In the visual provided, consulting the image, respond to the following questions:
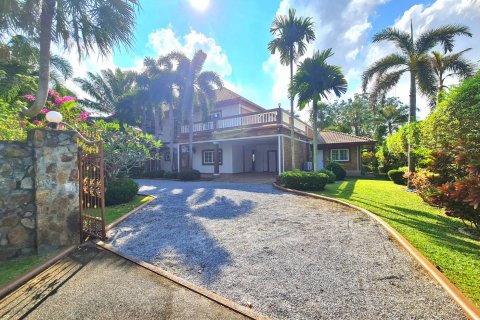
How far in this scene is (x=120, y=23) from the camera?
6535mm

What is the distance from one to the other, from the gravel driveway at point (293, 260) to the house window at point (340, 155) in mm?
15394

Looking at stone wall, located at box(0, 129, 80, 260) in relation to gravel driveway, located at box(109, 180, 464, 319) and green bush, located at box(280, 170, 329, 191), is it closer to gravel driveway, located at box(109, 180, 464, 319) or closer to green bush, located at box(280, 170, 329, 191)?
gravel driveway, located at box(109, 180, 464, 319)

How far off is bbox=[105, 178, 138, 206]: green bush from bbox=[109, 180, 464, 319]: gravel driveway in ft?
6.26

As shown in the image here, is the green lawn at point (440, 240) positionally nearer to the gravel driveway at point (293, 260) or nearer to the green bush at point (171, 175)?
the gravel driveway at point (293, 260)

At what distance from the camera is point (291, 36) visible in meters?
13.3

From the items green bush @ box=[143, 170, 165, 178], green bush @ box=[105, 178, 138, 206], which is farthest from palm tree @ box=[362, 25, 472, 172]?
green bush @ box=[143, 170, 165, 178]

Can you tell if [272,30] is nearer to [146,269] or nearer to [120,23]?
[120,23]

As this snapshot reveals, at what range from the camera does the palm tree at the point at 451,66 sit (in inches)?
518

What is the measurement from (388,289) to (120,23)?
27.2ft

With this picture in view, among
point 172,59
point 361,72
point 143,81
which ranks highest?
point 172,59

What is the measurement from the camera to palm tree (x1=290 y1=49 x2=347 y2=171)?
11500 millimetres

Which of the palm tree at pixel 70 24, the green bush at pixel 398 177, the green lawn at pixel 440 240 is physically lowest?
the green lawn at pixel 440 240

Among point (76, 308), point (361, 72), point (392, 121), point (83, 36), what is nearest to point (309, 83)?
point (361, 72)

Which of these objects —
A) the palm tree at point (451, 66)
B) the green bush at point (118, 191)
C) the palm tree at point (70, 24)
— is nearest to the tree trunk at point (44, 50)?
the palm tree at point (70, 24)
